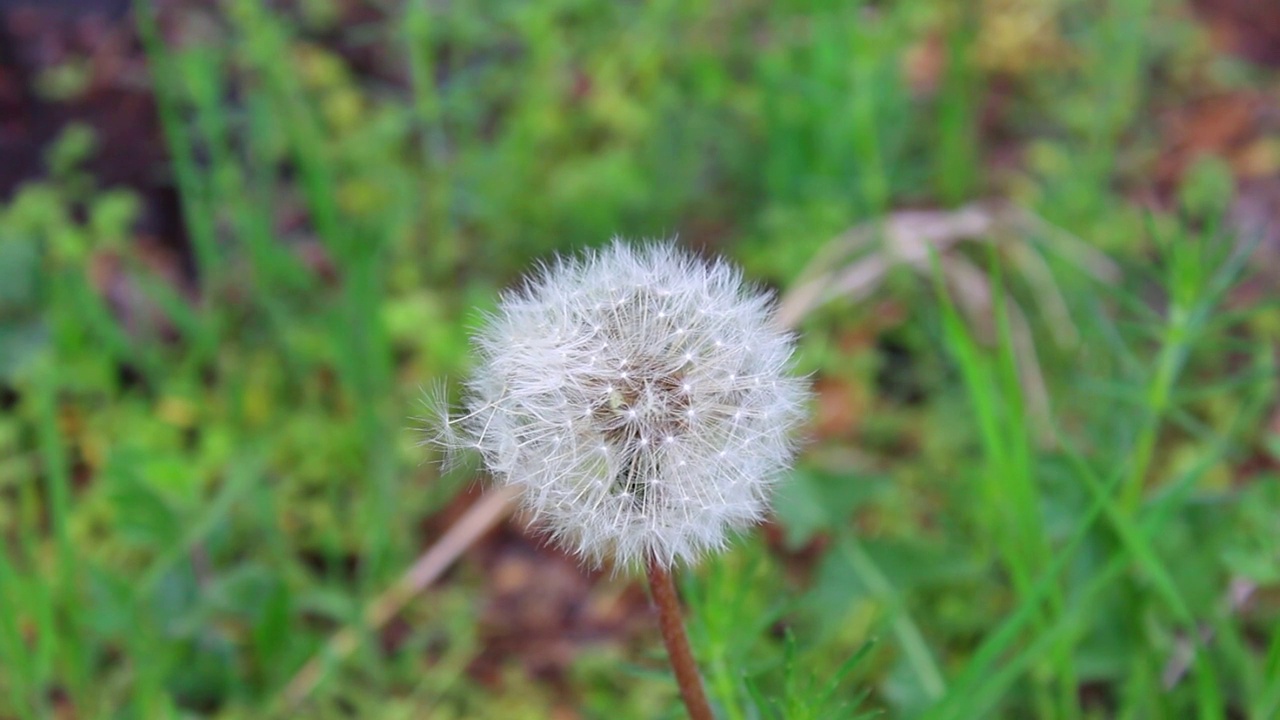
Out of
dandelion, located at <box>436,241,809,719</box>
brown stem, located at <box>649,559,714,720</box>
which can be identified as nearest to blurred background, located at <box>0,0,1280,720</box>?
brown stem, located at <box>649,559,714,720</box>

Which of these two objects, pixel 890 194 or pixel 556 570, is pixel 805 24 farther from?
pixel 556 570

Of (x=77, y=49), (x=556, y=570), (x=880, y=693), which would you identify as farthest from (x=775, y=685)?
(x=77, y=49)

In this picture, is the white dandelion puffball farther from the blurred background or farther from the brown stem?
the blurred background

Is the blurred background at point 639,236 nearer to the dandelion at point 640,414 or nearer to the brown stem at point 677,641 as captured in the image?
the brown stem at point 677,641

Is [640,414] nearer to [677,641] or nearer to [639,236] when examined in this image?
[677,641]

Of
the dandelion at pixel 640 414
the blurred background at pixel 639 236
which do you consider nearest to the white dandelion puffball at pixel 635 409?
the dandelion at pixel 640 414

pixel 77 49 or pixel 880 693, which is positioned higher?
pixel 77 49
